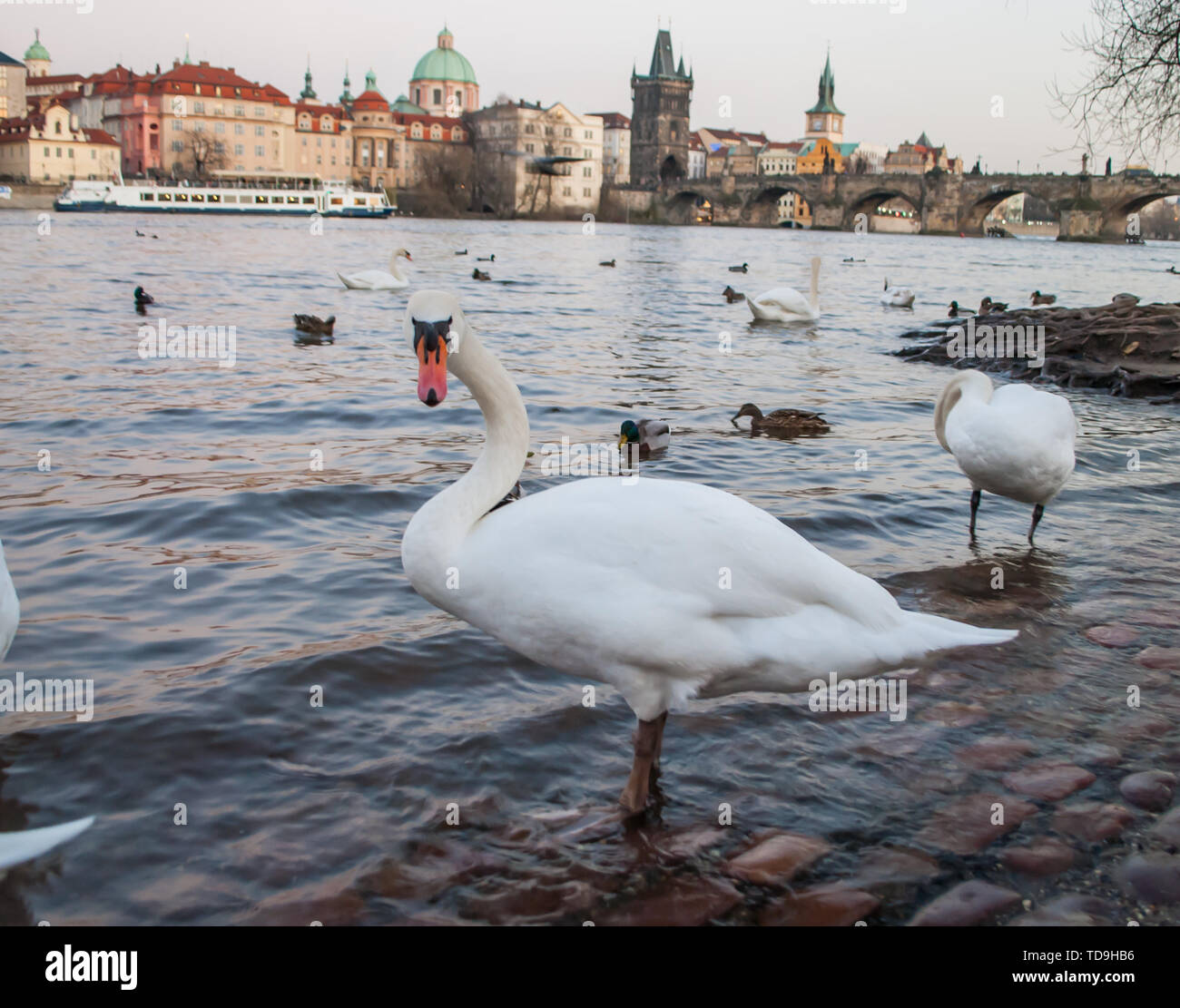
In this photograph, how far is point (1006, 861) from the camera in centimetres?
273

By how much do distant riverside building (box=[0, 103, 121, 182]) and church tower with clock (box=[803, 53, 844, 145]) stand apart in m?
98.4

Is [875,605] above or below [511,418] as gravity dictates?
below

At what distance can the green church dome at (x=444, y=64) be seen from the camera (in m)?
144

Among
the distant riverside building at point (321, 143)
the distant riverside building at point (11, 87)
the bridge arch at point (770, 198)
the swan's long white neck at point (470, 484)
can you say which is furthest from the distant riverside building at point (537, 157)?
the swan's long white neck at point (470, 484)

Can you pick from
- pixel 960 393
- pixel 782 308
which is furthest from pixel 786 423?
pixel 782 308

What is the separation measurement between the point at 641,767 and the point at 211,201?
81.1 metres

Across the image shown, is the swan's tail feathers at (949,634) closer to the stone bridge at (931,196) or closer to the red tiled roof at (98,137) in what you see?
the stone bridge at (931,196)

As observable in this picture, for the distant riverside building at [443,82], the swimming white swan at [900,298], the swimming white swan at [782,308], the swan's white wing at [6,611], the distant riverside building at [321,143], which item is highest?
the distant riverside building at [443,82]

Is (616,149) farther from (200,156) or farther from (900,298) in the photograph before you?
(900,298)

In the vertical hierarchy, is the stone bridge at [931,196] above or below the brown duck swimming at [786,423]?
above

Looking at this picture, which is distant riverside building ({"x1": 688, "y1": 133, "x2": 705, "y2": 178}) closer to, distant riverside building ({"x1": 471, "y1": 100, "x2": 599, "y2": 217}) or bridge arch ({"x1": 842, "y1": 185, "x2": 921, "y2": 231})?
distant riverside building ({"x1": 471, "y1": 100, "x2": 599, "y2": 217})

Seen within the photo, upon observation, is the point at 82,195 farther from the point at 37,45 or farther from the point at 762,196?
the point at 37,45

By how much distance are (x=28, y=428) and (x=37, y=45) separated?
5853 inches
